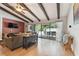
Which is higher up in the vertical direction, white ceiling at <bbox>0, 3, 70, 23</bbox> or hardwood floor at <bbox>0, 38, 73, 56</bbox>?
white ceiling at <bbox>0, 3, 70, 23</bbox>

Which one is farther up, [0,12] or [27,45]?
[0,12]

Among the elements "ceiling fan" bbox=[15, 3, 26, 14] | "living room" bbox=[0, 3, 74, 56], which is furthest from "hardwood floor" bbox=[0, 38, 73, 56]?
"ceiling fan" bbox=[15, 3, 26, 14]

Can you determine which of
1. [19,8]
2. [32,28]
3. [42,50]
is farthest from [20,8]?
[42,50]

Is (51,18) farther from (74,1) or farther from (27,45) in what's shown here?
(27,45)

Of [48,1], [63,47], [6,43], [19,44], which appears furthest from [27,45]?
[48,1]

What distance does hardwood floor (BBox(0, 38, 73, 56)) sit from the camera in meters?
2.18

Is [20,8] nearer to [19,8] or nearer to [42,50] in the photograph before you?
[19,8]

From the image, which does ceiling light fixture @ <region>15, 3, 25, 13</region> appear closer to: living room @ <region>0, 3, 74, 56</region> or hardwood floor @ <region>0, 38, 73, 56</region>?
living room @ <region>0, 3, 74, 56</region>

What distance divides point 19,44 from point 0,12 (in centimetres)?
83

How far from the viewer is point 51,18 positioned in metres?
2.34

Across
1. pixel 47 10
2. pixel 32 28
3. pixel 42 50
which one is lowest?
pixel 42 50

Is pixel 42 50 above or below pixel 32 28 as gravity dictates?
below

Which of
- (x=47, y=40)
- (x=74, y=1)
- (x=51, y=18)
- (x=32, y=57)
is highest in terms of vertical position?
(x=74, y=1)

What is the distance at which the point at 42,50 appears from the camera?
2.32m
